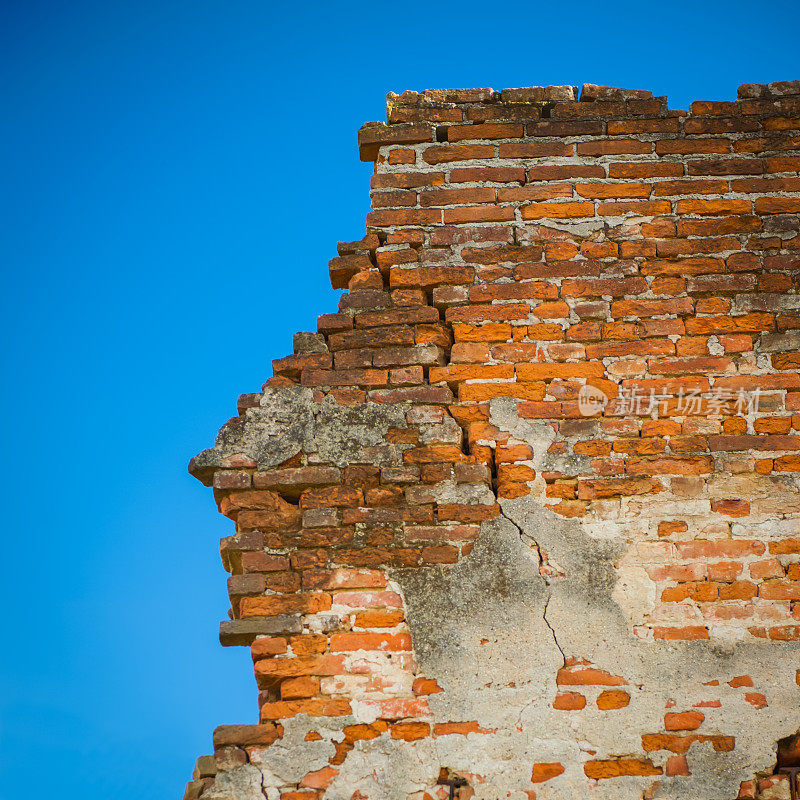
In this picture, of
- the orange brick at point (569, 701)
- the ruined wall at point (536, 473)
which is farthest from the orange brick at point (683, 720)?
the orange brick at point (569, 701)

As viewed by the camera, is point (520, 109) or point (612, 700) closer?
point (612, 700)

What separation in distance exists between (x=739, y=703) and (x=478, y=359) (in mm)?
1525

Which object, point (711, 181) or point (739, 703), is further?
point (711, 181)

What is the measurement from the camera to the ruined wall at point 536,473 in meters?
2.96

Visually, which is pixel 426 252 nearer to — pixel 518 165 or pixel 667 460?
pixel 518 165

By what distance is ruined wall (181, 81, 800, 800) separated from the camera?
2.96 meters

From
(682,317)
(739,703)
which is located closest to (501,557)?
(739,703)

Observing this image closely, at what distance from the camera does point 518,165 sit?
3.63 m

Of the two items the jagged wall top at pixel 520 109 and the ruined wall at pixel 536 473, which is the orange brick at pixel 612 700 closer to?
the ruined wall at pixel 536 473

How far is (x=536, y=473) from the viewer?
10.7ft

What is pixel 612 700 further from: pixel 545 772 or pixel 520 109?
pixel 520 109

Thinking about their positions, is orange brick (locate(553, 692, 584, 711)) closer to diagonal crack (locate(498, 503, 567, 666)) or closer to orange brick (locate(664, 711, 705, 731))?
diagonal crack (locate(498, 503, 567, 666))

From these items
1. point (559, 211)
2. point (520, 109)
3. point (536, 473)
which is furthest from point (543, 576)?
point (520, 109)

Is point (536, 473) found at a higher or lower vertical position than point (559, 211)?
lower
